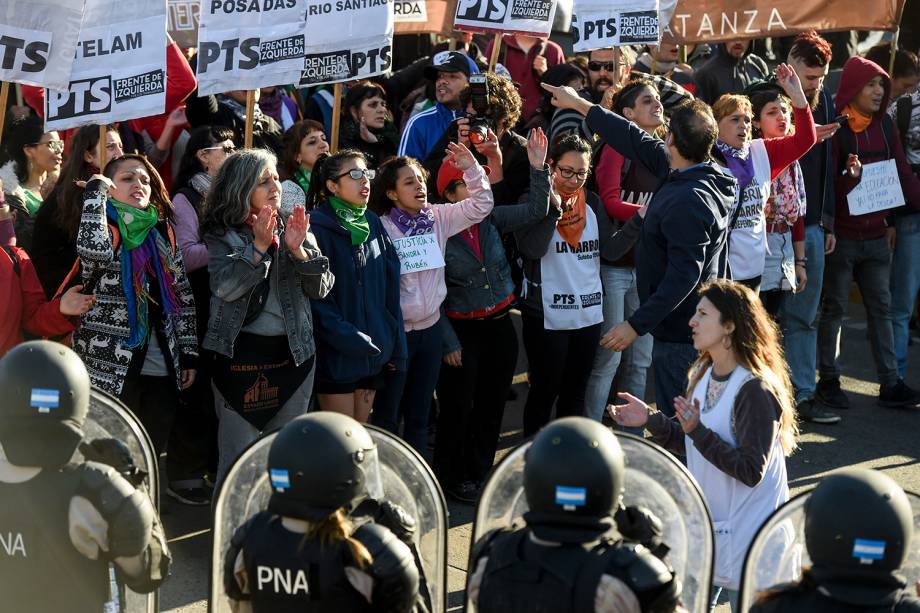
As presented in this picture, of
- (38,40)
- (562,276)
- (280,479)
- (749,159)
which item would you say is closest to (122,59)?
(38,40)

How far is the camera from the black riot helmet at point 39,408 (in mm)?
3529

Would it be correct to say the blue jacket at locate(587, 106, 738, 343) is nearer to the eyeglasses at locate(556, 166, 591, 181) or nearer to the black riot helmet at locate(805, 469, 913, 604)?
the eyeglasses at locate(556, 166, 591, 181)

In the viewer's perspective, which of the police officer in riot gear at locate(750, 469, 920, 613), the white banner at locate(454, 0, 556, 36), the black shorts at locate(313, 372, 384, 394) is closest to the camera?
the police officer in riot gear at locate(750, 469, 920, 613)

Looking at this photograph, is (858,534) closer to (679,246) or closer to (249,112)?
(679,246)

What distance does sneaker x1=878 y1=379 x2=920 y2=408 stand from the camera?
8.60 metres

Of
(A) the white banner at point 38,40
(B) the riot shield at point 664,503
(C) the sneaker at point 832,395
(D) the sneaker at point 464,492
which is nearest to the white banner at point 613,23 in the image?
(C) the sneaker at point 832,395

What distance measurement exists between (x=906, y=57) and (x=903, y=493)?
23.1ft

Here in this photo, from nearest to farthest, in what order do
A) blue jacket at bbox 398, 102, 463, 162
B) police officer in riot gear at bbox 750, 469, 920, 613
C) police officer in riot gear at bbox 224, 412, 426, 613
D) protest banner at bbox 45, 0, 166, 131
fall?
1. police officer in riot gear at bbox 750, 469, 920, 613
2. police officer in riot gear at bbox 224, 412, 426, 613
3. protest banner at bbox 45, 0, 166, 131
4. blue jacket at bbox 398, 102, 463, 162

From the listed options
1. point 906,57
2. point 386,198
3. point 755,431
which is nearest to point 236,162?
point 386,198

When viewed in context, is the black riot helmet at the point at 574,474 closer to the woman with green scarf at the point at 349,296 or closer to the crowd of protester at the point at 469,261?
the crowd of protester at the point at 469,261

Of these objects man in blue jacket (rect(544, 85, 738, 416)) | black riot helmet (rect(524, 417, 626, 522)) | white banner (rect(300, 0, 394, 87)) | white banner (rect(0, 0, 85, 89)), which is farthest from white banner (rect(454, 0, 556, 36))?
black riot helmet (rect(524, 417, 626, 522))

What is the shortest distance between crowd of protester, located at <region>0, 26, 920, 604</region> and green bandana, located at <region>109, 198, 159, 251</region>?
0.01m

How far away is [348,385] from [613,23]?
343 centimetres

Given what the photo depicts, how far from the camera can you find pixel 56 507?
139 inches
